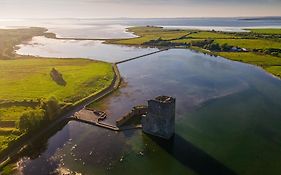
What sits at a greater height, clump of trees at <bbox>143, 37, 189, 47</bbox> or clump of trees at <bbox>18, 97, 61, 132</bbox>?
clump of trees at <bbox>143, 37, 189, 47</bbox>

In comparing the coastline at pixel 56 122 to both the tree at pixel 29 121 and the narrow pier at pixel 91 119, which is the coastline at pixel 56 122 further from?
the narrow pier at pixel 91 119

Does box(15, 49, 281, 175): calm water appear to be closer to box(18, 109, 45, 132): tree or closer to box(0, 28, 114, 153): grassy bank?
box(18, 109, 45, 132): tree

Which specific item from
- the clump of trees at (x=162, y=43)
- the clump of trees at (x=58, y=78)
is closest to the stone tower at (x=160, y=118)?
the clump of trees at (x=58, y=78)

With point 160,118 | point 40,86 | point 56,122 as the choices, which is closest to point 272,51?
point 160,118

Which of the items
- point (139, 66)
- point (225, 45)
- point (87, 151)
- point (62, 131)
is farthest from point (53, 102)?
point (225, 45)

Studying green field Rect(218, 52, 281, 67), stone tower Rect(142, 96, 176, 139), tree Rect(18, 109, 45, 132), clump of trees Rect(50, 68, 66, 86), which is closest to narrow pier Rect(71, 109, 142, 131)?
stone tower Rect(142, 96, 176, 139)
